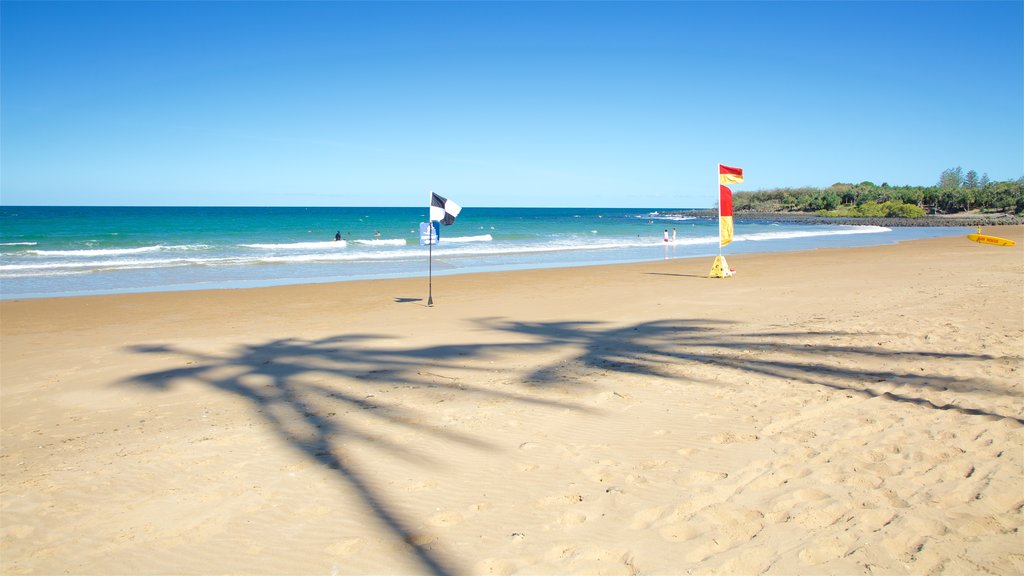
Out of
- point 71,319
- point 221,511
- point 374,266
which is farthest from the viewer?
point 374,266

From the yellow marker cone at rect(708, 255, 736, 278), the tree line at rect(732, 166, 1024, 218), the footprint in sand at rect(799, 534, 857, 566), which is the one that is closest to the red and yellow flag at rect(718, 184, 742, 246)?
the yellow marker cone at rect(708, 255, 736, 278)

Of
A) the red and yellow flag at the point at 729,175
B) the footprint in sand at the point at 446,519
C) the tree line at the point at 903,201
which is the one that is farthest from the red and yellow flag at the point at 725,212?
the tree line at the point at 903,201

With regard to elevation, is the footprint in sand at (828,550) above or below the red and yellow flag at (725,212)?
below

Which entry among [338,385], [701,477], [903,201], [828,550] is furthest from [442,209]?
[903,201]

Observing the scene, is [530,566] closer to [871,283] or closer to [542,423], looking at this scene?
[542,423]

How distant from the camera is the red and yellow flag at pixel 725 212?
52.7ft

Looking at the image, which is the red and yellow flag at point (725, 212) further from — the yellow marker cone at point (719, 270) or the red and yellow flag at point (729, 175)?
the yellow marker cone at point (719, 270)

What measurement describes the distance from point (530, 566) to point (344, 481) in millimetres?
1672

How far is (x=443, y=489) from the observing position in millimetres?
4332

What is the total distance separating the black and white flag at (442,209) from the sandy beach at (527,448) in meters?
3.28

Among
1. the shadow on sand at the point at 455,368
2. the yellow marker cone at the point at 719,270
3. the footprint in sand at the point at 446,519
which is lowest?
the footprint in sand at the point at 446,519

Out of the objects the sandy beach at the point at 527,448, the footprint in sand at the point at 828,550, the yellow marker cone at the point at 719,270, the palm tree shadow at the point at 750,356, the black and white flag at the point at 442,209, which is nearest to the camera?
the footprint in sand at the point at 828,550

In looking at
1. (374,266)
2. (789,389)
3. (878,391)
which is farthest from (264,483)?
(374,266)

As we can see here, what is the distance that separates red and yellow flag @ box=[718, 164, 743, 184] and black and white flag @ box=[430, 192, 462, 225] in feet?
22.7
